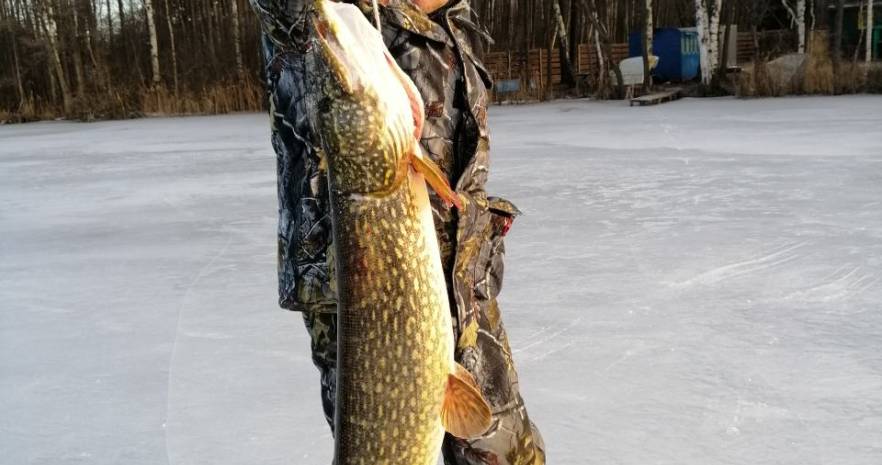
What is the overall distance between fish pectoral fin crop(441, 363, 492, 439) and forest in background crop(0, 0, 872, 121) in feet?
63.3

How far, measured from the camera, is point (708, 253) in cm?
516

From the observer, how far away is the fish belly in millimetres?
1585

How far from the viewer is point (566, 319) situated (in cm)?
410

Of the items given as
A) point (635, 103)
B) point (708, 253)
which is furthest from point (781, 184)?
point (635, 103)

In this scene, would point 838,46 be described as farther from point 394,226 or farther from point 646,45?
point 394,226

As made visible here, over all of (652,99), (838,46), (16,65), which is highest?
(16,65)

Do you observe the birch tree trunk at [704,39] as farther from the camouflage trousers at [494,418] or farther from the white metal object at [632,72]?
the camouflage trousers at [494,418]

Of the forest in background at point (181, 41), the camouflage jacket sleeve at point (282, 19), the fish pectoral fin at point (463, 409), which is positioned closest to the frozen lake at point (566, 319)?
the fish pectoral fin at point (463, 409)

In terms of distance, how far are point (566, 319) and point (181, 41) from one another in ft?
90.8

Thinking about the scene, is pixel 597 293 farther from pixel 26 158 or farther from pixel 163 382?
pixel 26 158

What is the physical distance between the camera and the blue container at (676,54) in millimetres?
24547

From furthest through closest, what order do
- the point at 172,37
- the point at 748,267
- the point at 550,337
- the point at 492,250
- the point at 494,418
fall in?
the point at 172,37 → the point at 748,267 → the point at 550,337 → the point at 492,250 → the point at 494,418

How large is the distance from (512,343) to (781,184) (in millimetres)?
4278

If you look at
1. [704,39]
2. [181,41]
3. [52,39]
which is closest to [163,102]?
[52,39]
